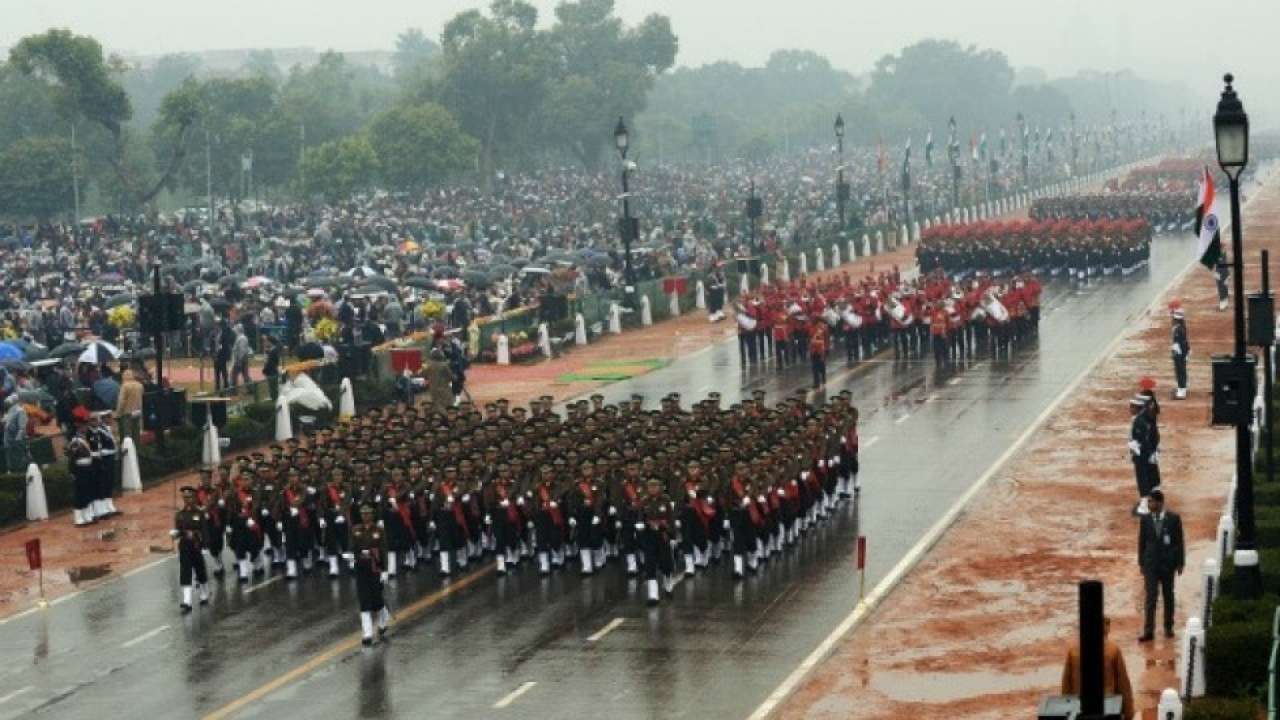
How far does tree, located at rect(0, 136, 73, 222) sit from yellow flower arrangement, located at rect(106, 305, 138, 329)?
4125 centimetres

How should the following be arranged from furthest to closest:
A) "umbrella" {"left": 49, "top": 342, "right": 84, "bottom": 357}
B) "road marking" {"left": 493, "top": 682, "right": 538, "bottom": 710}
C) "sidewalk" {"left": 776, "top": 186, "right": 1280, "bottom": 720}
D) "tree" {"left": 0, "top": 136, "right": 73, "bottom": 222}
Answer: "tree" {"left": 0, "top": 136, "right": 73, "bottom": 222} → "umbrella" {"left": 49, "top": 342, "right": 84, "bottom": 357} → "road marking" {"left": 493, "top": 682, "right": 538, "bottom": 710} → "sidewalk" {"left": 776, "top": 186, "right": 1280, "bottom": 720}

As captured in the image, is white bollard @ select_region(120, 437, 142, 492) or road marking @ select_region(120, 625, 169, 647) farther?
white bollard @ select_region(120, 437, 142, 492)

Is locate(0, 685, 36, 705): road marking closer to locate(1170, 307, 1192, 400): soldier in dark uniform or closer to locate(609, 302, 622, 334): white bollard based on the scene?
locate(1170, 307, 1192, 400): soldier in dark uniform

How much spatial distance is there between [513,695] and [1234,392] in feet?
24.1

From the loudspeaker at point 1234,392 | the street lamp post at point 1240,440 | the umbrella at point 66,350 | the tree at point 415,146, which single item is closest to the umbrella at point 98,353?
the umbrella at point 66,350

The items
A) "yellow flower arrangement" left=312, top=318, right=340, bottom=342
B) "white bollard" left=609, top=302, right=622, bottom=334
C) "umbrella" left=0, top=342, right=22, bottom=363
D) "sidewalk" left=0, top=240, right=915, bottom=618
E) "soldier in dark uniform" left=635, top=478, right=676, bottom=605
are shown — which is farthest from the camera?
"white bollard" left=609, top=302, right=622, bottom=334

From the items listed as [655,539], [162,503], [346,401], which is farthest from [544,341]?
[655,539]

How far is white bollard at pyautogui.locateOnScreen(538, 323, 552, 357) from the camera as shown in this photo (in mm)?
51625

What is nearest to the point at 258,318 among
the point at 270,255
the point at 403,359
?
the point at 403,359

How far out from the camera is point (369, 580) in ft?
79.9

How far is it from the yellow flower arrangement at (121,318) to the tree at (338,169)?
4792cm

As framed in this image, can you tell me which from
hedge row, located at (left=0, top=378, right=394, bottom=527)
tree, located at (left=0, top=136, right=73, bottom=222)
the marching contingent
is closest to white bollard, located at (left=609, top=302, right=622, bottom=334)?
hedge row, located at (left=0, top=378, right=394, bottom=527)

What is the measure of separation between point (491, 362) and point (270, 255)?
2255 centimetres

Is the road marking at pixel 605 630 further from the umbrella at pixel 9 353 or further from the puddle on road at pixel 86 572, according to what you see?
the umbrella at pixel 9 353
